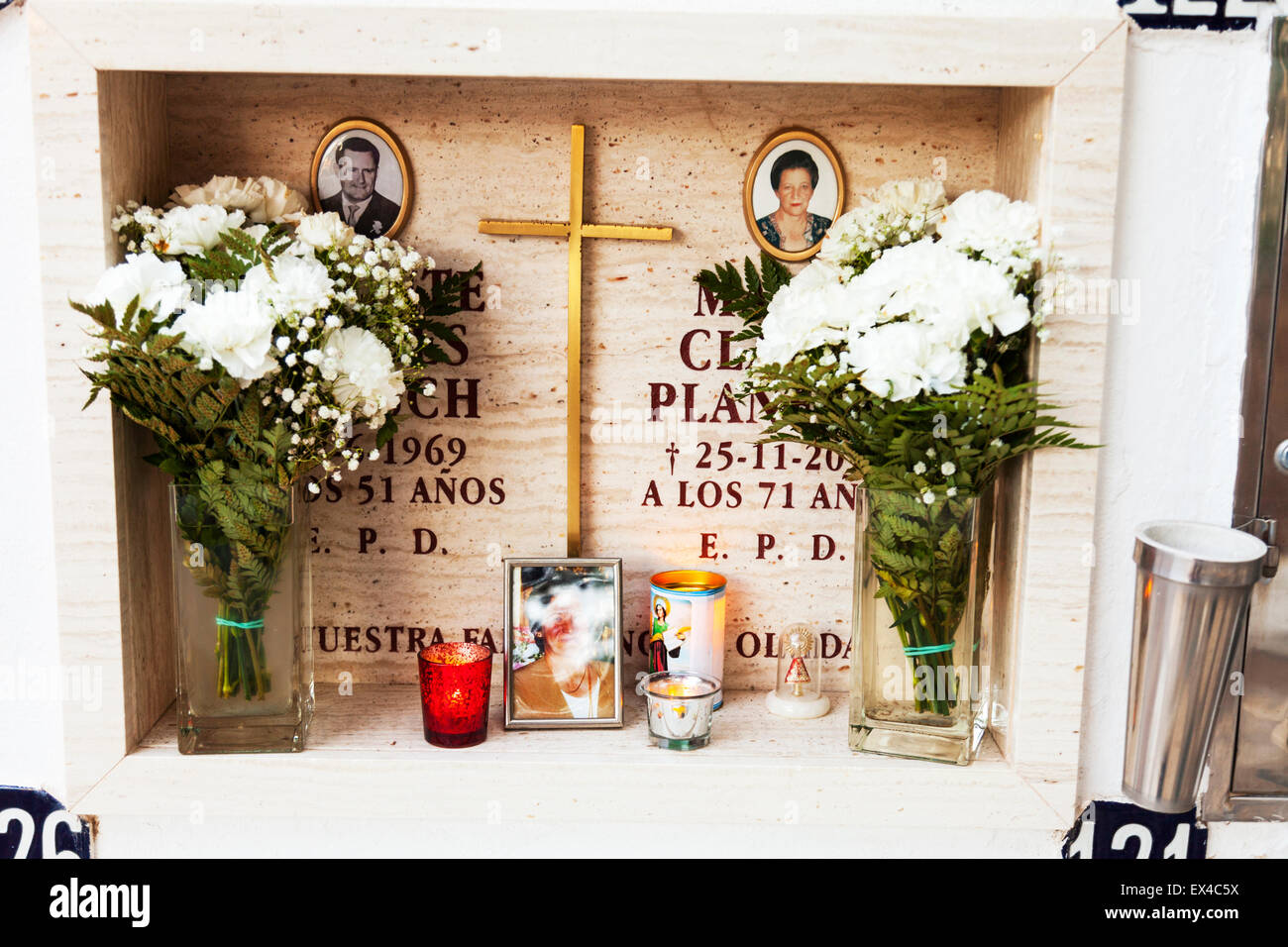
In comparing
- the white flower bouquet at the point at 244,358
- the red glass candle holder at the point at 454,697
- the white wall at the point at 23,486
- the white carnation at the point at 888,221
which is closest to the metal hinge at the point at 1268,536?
the white carnation at the point at 888,221

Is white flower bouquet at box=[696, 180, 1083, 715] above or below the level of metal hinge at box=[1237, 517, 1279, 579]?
above

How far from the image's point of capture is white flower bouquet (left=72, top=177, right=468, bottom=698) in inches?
51.3

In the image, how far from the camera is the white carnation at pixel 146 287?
4.27 feet

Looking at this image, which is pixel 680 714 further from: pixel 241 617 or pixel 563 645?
pixel 241 617

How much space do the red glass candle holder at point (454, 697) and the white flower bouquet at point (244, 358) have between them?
22 centimetres

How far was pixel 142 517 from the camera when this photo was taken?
1526 millimetres

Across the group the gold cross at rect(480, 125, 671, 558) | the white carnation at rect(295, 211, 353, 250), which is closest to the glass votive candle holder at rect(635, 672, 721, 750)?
the gold cross at rect(480, 125, 671, 558)

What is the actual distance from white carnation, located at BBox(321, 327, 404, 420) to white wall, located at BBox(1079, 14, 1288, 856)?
38.8 inches

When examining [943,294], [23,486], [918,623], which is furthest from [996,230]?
[23,486]

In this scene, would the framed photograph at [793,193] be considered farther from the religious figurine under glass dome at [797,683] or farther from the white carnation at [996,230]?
the religious figurine under glass dome at [797,683]

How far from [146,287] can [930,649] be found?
111 centimetres

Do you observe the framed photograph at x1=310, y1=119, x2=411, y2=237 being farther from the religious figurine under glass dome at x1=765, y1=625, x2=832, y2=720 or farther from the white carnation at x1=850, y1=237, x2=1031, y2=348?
the religious figurine under glass dome at x1=765, y1=625, x2=832, y2=720

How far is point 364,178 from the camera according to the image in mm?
1579

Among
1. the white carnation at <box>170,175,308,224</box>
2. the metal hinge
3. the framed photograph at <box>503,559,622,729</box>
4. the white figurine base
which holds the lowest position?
the white figurine base
